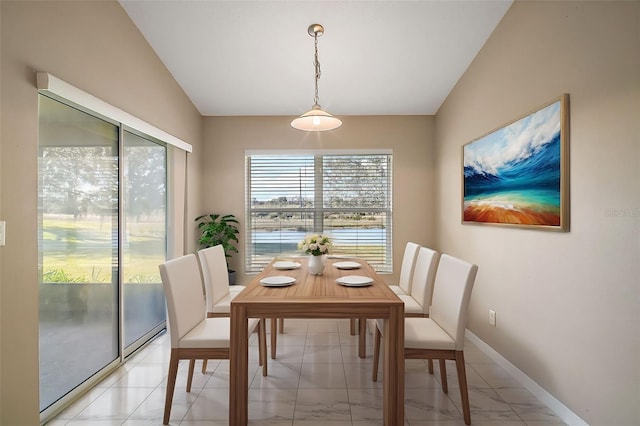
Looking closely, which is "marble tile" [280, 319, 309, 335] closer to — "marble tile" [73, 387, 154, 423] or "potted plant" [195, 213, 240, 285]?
"potted plant" [195, 213, 240, 285]

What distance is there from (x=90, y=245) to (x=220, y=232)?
1.74 metres

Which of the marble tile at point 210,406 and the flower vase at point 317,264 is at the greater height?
the flower vase at point 317,264

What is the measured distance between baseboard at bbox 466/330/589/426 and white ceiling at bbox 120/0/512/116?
2.66 metres

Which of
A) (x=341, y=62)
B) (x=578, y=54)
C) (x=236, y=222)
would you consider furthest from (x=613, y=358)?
(x=236, y=222)

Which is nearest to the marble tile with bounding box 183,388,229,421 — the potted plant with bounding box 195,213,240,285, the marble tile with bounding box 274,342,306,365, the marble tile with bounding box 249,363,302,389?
the marble tile with bounding box 249,363,302,389

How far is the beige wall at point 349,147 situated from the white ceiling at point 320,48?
26 centimetres

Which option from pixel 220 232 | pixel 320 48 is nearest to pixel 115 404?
pixel 220 232

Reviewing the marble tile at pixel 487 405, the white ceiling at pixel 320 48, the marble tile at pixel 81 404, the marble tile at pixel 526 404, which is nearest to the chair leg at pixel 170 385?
the marble tile at pixel 81 404

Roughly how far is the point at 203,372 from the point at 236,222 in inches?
79.1

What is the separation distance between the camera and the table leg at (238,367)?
169cm

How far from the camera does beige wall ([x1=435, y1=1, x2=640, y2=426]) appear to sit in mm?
1493

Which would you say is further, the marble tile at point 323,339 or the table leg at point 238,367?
the marble tile at point 323,339

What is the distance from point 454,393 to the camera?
7.02 ft

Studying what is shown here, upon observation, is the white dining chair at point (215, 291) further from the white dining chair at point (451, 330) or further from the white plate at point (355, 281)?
the white dining chair at point (451, 330)
